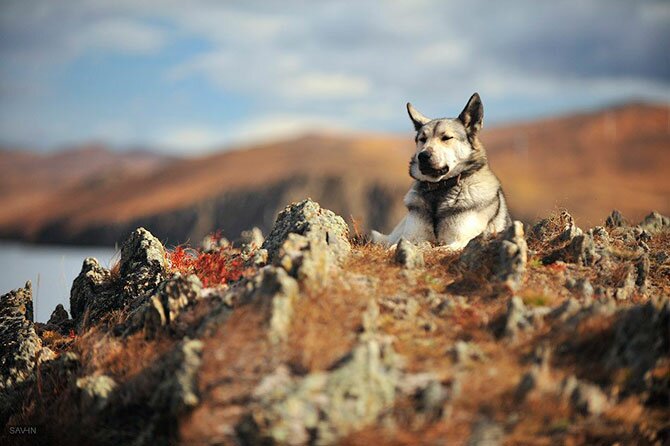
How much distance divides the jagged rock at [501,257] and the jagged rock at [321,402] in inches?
135

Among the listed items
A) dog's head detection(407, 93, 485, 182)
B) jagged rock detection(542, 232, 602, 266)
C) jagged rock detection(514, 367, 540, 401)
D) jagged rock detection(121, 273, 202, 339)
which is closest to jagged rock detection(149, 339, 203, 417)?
jagged rock detection(121, 273, 202, 339)

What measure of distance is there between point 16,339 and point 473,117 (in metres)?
9.02

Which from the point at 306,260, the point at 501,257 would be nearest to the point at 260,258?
the point at 306,260

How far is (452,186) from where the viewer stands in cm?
1212

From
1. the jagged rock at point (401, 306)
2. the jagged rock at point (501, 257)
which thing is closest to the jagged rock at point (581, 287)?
the jagged rock at point (501, 257)

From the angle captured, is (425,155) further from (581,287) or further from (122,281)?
(122,281)

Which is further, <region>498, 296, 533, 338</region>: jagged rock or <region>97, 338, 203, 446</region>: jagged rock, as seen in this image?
<region>498, 296, 533, 338</region>: jagged rock

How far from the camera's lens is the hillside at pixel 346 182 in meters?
100

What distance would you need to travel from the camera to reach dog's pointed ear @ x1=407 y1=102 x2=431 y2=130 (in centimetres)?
1312

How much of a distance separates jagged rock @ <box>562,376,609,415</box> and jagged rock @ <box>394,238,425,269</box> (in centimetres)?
354

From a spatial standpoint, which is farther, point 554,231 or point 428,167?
point 554,231

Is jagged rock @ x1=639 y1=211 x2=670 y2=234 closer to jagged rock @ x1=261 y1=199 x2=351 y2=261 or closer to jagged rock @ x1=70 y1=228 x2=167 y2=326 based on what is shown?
jagged rock @ x1=261 y1=199 x2=351 y2=261

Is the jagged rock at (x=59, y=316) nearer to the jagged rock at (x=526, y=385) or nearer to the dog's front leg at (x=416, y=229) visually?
the dog's front leg at (x=416, y=229)

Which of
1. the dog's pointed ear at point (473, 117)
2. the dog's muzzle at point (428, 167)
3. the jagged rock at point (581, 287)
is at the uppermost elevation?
the dog's pointed ear at point (473, 117)
